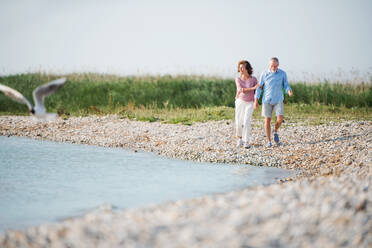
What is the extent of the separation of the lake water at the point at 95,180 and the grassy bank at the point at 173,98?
18.6 ft

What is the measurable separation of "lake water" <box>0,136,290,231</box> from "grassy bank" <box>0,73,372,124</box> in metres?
5.68

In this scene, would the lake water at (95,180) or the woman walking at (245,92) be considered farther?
the woman walking at (245,92)

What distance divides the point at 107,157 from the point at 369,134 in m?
7.01

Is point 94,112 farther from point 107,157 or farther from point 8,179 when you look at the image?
point 8,179

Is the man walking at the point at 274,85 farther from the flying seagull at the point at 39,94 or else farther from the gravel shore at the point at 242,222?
the flying seagull at the point at 39,94

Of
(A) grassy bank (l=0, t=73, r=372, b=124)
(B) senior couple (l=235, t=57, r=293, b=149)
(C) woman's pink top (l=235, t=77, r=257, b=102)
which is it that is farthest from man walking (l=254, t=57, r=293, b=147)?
(A) grassy bank (l=0, t=73, r=372, b=124)

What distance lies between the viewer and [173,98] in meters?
19.8

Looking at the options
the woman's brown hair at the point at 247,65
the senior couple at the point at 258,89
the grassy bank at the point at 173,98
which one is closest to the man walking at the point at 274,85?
the senior couple at the point at 258,89

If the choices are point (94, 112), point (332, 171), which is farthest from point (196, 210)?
point (94, 112)

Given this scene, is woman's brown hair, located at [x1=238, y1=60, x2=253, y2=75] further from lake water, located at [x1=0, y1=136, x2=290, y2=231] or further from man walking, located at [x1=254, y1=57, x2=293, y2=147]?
lake water, located at [x1=0, y1=136, x2=290, y2=231]

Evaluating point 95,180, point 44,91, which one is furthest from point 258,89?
point 44,91

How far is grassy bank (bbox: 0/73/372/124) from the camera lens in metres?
16.9

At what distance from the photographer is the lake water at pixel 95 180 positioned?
6.50 m

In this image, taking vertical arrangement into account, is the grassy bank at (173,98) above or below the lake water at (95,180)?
above
